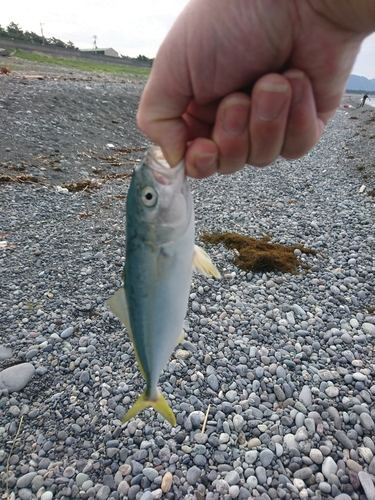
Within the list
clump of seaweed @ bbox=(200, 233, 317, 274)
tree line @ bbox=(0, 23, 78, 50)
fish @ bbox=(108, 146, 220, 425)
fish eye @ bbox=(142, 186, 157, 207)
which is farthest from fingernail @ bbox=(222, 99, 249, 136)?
tree line @ bbox=(0, 23, 78, 50)

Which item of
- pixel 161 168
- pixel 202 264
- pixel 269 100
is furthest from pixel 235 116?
pixel 202 264

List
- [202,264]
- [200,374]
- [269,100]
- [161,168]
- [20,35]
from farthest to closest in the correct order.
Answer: [20,35] < [200,374] < [202,264] < [161,168] < [269,100]

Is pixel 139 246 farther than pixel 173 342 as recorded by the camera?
No

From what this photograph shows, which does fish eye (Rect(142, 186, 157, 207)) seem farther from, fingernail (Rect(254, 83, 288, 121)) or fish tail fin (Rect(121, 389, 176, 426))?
fish tail fin (Rect(121, 389, 176, 426))

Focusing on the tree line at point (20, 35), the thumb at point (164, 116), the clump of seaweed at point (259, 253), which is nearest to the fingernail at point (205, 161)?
the thumb at point (164, 116)

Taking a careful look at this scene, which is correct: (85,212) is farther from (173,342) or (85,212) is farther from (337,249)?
(173,342)

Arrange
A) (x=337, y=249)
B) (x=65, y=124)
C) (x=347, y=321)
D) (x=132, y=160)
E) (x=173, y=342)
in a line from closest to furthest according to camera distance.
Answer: (x=173, y=342) → (x=347, y=321) → (x=337, y=249) → (x=132, y=160) → (x=65, y=124)

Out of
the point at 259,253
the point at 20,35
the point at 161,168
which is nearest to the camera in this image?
the point at 161,168

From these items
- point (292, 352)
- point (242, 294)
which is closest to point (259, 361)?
point (292, 352)

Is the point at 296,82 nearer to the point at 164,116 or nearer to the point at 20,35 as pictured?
the point at 164,116
